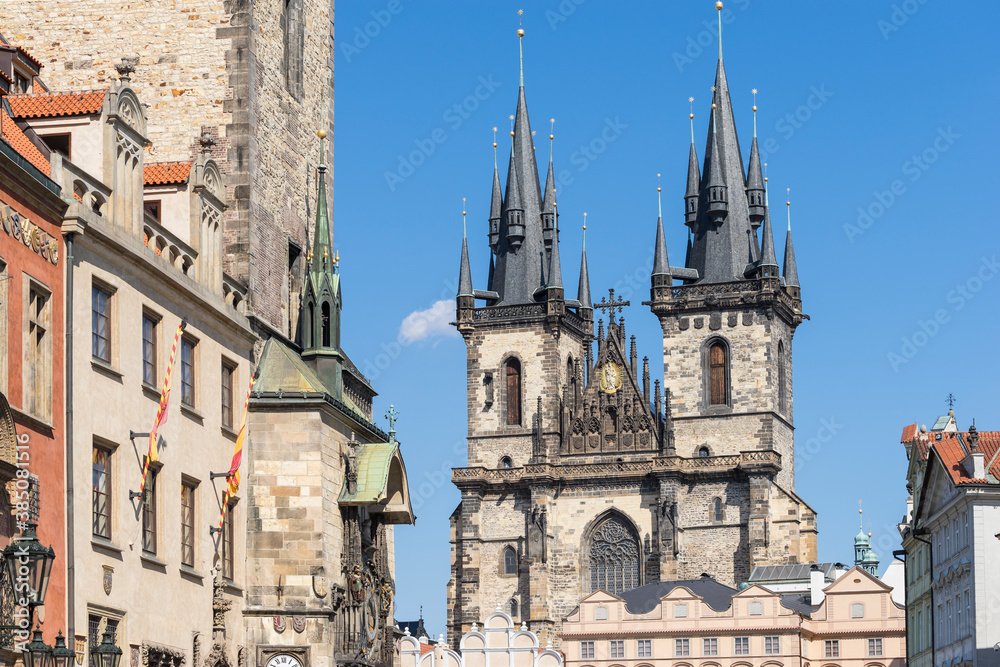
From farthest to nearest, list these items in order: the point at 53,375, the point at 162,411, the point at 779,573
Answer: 1. the point at 779,573
2. the point at 162,411
3. the point at 53,375

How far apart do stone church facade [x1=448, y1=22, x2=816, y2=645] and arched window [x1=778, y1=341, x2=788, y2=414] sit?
0.11 meters

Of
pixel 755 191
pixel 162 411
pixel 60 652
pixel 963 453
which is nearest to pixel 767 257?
pixel 755 191

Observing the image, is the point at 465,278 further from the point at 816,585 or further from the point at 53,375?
the point at 53,375

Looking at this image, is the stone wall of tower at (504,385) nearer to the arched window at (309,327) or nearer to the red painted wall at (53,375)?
the arched window at (309,327)

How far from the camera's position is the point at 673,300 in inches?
3447

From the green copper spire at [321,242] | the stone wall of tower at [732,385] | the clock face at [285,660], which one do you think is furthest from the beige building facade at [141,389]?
the stone wall of tower at [732,385]

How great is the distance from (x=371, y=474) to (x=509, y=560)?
59967 mm

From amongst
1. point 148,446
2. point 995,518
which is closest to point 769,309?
point 995,518

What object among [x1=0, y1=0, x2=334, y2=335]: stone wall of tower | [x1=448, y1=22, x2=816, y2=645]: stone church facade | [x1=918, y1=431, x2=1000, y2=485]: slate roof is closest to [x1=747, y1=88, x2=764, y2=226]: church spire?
[x1=448, y1=22, x2=816, y2=645]: stone church facade

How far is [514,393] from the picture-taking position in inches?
3531

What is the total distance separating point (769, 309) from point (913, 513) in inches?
1294

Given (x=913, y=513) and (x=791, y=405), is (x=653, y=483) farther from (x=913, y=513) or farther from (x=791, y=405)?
(x=913, y=513)

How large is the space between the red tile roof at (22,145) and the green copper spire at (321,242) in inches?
299

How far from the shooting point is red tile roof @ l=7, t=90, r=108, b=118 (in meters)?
22.2
